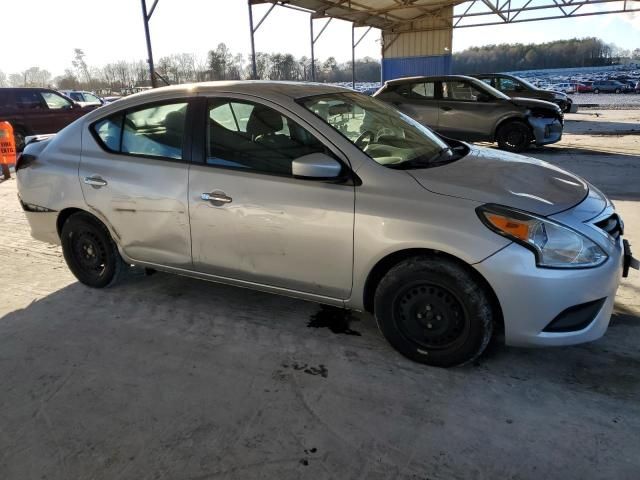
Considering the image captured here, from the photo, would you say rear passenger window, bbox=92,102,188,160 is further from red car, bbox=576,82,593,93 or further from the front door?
red car, bbox=576,82,593,93

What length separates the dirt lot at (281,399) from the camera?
220 centimetres

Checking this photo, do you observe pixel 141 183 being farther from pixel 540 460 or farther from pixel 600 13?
pixel 600 13

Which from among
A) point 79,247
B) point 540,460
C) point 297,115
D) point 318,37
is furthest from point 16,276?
point 318,37

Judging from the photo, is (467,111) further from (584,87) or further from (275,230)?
(584,87)

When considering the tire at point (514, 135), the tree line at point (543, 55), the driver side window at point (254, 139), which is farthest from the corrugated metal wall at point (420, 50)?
the tree line at point (543, 55)

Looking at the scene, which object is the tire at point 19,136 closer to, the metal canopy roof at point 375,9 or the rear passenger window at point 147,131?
the metal canopy roof at point 375,9

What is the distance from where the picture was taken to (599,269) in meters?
2.51

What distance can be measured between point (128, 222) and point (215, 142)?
0.93 m

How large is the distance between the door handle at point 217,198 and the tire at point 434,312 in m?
1.10

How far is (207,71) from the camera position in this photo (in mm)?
37531

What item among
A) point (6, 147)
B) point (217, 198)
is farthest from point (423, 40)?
point (217, 198)

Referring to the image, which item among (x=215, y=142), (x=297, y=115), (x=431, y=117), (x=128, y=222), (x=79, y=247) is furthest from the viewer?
(x=431, y=117)

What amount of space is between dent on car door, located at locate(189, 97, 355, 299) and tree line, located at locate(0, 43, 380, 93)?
59.6ft

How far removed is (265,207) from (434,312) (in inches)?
45.8
